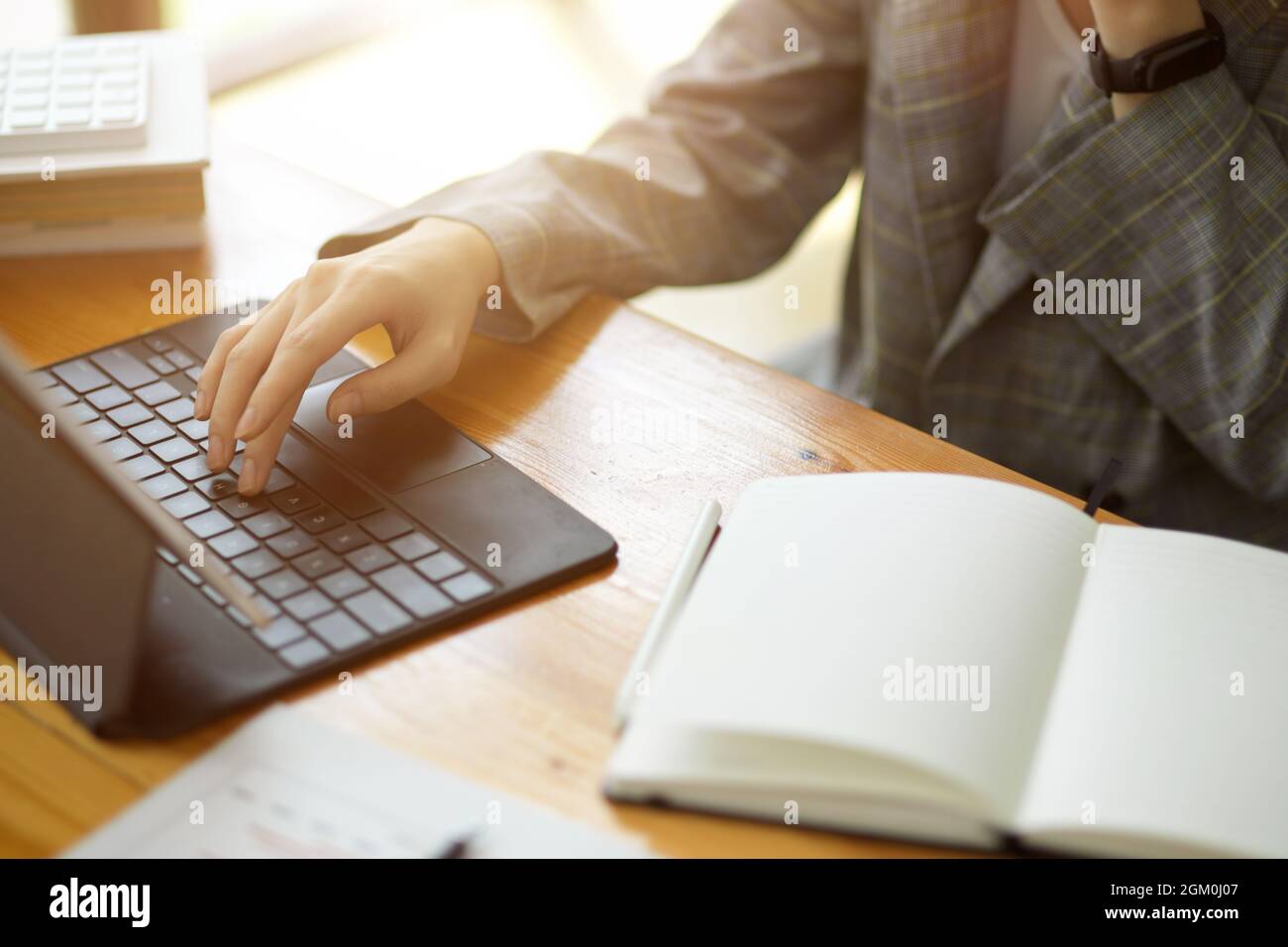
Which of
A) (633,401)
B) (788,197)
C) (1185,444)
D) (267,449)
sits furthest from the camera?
(788,197)

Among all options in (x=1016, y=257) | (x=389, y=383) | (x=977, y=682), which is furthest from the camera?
(x=1016, y=257)

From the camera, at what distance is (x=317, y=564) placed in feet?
1.79

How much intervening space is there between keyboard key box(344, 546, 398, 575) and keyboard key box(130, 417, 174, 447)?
0.16 metres

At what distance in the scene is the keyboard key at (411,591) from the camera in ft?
1.74

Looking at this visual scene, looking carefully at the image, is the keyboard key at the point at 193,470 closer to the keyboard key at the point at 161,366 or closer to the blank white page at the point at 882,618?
the keyboard key at the point at 161,366

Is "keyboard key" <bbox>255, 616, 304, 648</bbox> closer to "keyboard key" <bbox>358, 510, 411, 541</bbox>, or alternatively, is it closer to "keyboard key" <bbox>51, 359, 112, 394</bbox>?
"keyboard key" <bbox>358, 510, 411, 541</bbox>

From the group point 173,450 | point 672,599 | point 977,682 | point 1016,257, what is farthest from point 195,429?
point 1016,257

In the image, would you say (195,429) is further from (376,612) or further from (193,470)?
(376,612)

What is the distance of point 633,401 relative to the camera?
2.30 feet

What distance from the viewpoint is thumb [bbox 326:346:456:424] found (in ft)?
2.13

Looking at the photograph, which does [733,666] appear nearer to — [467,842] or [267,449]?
[467,842]

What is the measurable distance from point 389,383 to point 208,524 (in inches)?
5.2

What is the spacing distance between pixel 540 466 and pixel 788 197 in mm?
433
